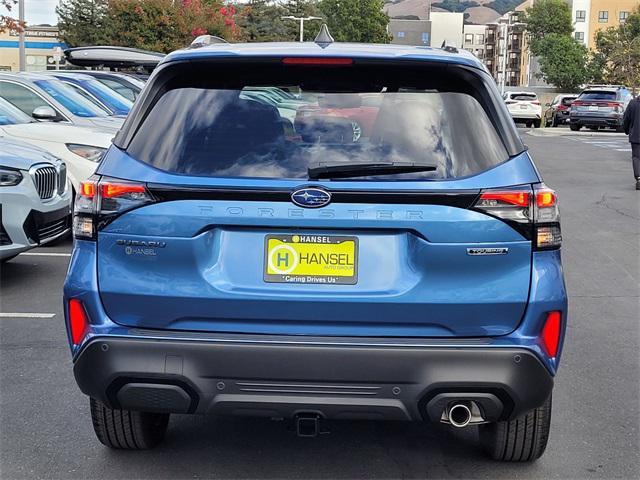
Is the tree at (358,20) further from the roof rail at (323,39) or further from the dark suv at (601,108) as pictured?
the roof rail at (323,39)

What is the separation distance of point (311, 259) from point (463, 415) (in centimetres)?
86

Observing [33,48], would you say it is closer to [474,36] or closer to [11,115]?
[11,115]

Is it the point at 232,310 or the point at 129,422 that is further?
the point at 129,422

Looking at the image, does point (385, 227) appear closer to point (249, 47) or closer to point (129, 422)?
point (249, 47)

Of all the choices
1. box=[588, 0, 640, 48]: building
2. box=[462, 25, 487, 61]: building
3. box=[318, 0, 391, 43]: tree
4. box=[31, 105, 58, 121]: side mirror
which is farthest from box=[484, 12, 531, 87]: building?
box=[31, 105, 58, 121]: side mirror

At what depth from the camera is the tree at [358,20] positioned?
333 feet

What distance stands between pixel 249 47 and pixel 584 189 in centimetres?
1270

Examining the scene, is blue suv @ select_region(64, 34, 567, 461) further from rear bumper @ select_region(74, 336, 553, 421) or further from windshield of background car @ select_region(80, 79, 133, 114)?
windshield of background car @ select_region(80, 79, 133, 114)

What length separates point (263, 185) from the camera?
3408mm

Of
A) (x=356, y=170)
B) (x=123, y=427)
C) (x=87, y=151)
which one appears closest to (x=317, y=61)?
(x=356, y=170)

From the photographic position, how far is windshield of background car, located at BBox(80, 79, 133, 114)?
1503cm

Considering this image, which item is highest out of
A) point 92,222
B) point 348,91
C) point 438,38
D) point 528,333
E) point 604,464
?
point 438,38

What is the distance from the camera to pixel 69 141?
33.9 ft

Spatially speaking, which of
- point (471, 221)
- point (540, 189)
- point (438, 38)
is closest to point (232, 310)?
point (471, 221)
